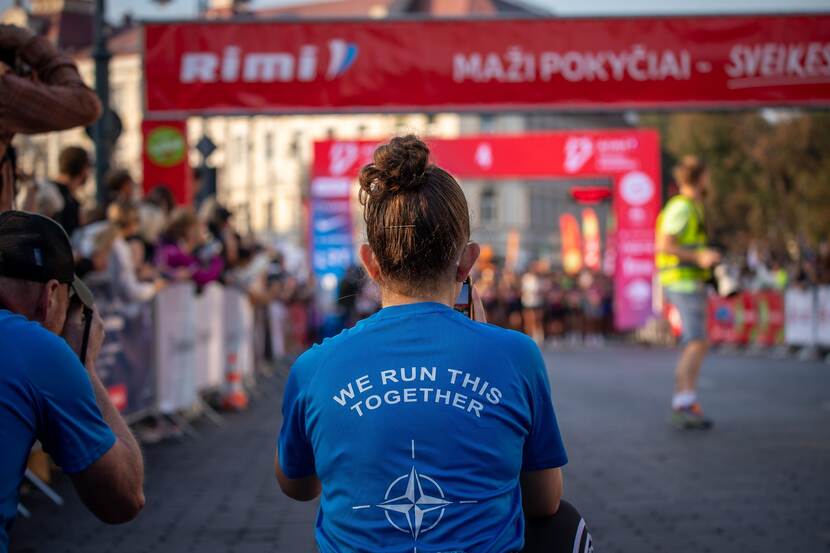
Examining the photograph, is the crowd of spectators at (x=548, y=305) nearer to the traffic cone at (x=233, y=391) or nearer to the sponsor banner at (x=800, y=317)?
the sponsor banner at (x=800, y=317)

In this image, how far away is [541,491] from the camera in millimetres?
2918

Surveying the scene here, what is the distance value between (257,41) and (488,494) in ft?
36.6

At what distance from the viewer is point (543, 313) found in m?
34.2

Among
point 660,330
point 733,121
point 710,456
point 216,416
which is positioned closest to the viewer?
point 710,456

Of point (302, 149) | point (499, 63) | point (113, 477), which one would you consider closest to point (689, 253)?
point (499, 63)

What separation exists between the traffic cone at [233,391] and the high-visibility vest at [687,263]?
4963mm

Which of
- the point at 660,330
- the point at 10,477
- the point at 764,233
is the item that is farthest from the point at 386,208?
the point at 764,233

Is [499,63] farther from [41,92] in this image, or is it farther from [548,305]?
[548,305]

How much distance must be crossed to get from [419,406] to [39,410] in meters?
0.79

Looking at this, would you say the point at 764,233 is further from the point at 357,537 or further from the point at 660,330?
the point at 357,537

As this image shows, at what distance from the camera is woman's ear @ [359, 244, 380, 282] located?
2.92 meters

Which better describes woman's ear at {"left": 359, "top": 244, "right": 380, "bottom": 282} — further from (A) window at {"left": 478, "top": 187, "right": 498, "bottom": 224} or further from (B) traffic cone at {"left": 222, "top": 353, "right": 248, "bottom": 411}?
(A) window at {"left": 478, "top": 187, "right": 498, "bottom": 224}

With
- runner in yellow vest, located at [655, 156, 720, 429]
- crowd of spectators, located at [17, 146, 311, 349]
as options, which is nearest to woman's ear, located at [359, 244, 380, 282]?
crowd of spectators, located at [17, 146, 311, 349]

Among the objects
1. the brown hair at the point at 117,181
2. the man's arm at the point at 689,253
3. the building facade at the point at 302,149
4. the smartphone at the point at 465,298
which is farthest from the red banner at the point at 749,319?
the building facade at the point at 302,149
